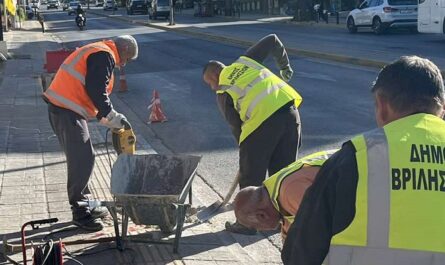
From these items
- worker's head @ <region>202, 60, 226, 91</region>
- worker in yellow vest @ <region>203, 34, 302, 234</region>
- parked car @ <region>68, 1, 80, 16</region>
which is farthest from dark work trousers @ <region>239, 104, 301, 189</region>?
parked car @ <region>68, 1, 80, 16</region>

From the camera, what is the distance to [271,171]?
5.42 metres

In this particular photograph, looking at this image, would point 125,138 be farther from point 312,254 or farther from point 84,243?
point 312,254

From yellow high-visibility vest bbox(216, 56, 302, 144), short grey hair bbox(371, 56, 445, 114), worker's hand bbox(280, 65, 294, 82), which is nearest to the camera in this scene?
short grey hair bbox(371, 56, 445, 114)

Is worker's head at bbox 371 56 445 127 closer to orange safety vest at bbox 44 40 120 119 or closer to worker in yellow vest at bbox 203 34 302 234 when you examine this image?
worker in yellow vest at bbox 203 34 302 234

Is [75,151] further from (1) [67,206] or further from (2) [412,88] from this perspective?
(2) [412,88]

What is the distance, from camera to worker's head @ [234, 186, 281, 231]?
2.43m

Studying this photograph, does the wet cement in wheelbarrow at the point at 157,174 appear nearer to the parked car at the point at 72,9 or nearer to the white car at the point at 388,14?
the white car at the point at 388,14

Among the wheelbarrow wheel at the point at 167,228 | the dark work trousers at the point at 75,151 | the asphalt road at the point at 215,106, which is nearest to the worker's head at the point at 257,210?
the wheelbarrow wheel at the point at 167,228

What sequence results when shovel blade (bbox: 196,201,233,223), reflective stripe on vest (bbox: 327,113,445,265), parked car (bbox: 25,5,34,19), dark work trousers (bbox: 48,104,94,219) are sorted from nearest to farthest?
reflective stripe on vest (bbox: 327,113,445,265), shovel blade (bbox: 196,201,233,223), dark work trousers (bbox: 48,104,94,219), parked car (bbox: 25,5,34,19)

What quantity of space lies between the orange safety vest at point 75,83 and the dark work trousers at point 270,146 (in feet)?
4.27

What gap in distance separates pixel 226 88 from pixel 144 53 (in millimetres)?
21053

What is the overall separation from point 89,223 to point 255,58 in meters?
1.91

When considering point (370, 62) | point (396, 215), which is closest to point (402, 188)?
point (396, 215)

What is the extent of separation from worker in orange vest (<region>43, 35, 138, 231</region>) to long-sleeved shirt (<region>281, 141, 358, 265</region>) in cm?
357
